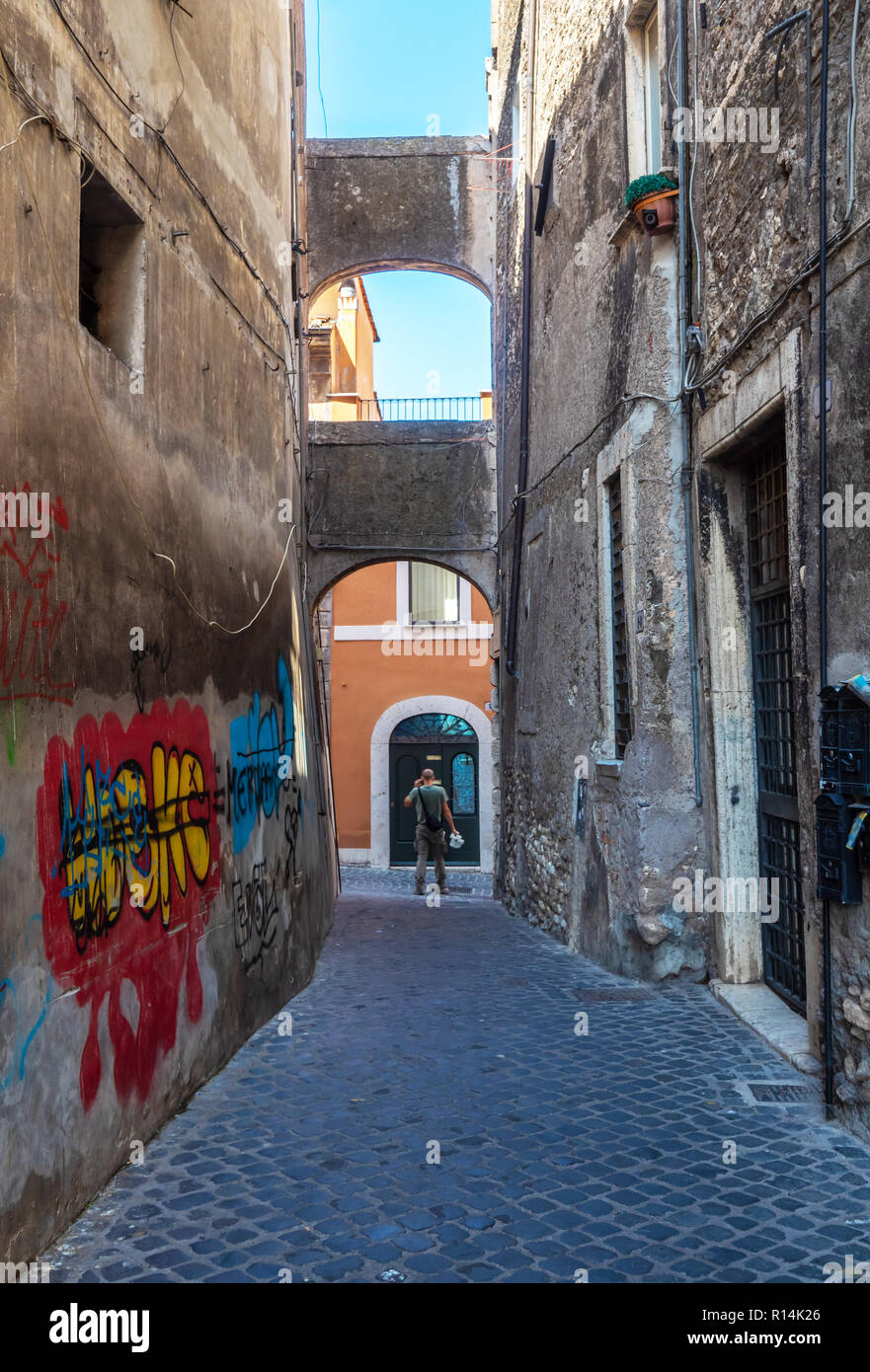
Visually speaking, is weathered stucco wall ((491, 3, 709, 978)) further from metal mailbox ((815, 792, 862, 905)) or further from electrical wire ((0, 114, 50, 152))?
electrical wire ((0, 114, 50, 152))

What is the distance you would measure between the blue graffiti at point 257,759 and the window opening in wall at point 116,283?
2.21 m

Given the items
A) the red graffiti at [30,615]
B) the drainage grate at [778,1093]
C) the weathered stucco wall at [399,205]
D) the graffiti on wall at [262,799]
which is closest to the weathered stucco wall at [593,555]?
the drainage grate at [778,1093]

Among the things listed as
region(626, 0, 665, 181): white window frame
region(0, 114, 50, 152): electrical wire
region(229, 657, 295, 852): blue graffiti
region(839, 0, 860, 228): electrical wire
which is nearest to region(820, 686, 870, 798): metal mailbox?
region(839, 0, 860, 228): electrical wire

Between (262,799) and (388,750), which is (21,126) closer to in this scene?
(262,799)

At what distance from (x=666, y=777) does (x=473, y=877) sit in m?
11.9

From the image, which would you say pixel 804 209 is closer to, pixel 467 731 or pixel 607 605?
pixel 607 605

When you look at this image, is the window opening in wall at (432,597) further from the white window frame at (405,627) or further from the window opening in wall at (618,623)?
the window opening in wall at (618,623)

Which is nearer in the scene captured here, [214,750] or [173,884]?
[173,884]

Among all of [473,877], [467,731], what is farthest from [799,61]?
[467,731]

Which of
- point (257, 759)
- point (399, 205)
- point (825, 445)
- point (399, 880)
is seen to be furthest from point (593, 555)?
point (399, 880)

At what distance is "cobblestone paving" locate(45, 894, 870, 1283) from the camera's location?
3.26m

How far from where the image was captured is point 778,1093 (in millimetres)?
4727

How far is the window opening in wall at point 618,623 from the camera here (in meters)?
7.74

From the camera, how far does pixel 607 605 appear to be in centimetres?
803
